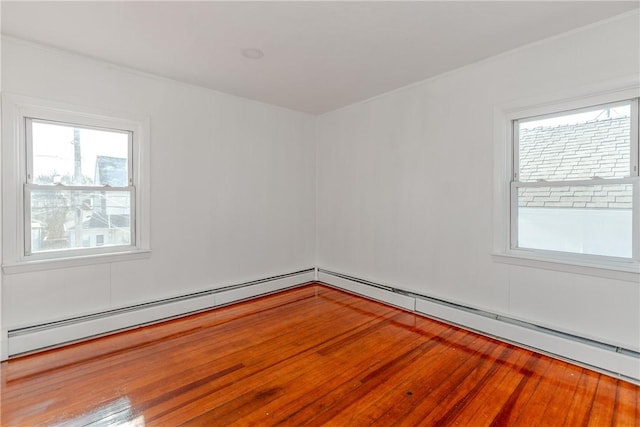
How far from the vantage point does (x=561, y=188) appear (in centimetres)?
267

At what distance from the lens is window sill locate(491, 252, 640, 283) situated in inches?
90.5

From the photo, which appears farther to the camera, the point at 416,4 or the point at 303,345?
the point at 303,345

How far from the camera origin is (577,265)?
2.51 meters

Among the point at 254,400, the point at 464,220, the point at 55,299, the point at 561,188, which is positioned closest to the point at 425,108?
the point at 464,220

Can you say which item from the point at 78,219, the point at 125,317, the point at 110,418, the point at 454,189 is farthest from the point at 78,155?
the point at 454,189

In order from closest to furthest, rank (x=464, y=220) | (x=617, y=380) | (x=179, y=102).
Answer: (x=617, y=380) → (x=464, y=220) → (x=179, y=102)

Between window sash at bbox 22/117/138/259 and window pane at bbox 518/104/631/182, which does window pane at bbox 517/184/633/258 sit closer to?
window pane at bbox 518/104/631/182

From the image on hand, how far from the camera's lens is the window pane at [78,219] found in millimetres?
2793

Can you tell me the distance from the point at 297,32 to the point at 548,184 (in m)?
2.47

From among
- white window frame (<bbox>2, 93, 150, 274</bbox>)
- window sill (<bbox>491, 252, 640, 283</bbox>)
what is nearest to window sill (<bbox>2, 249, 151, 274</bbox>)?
white window frame (<bbox>2, 93, 150, 274</bbox>)

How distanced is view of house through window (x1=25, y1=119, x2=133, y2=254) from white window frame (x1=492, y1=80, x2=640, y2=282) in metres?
3.68

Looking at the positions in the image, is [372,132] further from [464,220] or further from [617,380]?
[617,380]

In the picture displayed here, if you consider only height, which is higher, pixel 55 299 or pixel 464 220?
pixel 464 220

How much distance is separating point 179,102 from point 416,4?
2623mm
